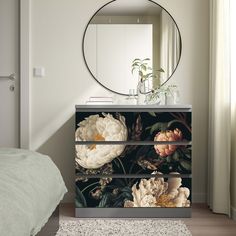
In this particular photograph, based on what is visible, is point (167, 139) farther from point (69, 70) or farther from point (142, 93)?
point (69, 70)

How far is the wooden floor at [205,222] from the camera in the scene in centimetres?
301

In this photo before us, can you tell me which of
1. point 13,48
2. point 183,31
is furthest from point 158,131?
Answer: point 13,48

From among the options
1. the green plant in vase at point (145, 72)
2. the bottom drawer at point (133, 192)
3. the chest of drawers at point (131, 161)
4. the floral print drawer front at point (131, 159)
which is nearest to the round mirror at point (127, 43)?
the green plant in vase at point (145, 72)

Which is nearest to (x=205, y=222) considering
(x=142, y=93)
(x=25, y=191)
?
(x=142, y=93)

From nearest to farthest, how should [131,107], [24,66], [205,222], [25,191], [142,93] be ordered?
1. [25,191]
2. [205,222]
3. [131,107]
4. [142,93]
5. [24,66]

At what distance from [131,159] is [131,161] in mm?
16

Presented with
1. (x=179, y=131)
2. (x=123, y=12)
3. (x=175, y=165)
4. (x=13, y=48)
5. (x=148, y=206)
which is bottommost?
(x=148, y=206)

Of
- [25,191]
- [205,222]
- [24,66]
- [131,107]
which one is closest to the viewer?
[25,191]

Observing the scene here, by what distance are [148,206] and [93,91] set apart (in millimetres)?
1190

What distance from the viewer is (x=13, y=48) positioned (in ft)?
13.2

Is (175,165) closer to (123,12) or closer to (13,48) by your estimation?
(123,12)

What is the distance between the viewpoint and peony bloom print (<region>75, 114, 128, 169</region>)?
343cm

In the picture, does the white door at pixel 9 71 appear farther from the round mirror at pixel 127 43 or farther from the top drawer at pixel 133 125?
the top drawer at pixel 133 125

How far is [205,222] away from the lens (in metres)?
3.31
